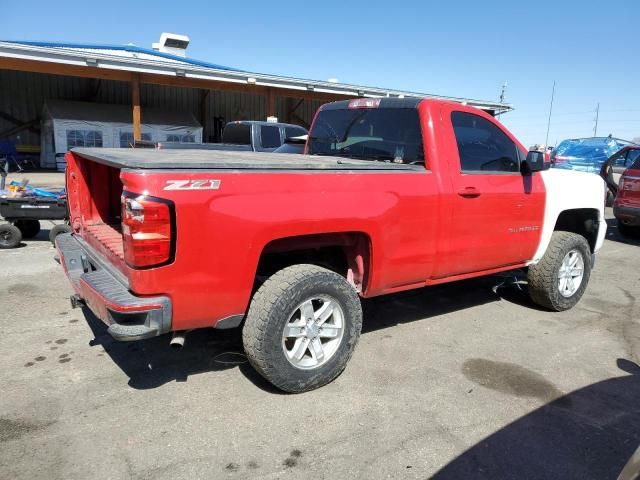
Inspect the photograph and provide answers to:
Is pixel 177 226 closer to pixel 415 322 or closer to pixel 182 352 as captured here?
pixel 182 352

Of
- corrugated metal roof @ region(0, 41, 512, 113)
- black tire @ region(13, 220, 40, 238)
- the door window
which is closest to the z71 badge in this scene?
the door window

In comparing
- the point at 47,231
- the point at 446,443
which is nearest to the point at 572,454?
the point at 446,443

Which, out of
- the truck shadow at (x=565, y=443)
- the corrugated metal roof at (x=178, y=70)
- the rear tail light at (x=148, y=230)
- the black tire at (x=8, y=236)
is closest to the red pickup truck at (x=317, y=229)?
the rear tail light at (x=148, y=230)

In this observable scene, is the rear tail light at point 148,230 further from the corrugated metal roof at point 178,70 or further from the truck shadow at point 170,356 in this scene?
the corrugated metal roof at point 178,70

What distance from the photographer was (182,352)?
3990 millimetres

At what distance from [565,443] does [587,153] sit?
21628mm

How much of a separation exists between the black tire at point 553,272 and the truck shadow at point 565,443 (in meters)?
1.56

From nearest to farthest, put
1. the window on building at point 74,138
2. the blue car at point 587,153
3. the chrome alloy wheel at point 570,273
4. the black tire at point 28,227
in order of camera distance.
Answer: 1. the chrome alloy wheel at point 570,273
2. the black tire at point 28,227
3. the blue car at point 587,153
4. the window on building at point 74,138

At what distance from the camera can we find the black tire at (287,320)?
10.1 ft

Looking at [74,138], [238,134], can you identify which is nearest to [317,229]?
[238,134]

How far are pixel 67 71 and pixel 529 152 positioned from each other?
15.9 meters

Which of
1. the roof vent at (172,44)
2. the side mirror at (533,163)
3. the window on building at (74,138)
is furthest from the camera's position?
the roof vent at (172,44)

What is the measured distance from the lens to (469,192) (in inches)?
161

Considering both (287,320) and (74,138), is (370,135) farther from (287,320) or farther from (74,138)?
(74,138)
